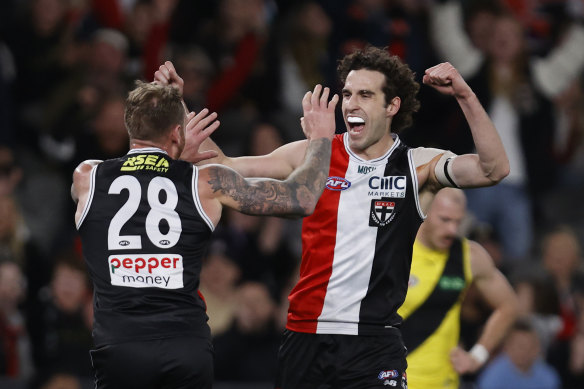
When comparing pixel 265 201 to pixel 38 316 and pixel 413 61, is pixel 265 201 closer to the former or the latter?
pixel 38 316

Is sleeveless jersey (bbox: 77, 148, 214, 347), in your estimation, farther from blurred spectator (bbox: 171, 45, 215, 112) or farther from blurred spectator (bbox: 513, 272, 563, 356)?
blurred spectator (bbox: 513, 272, 563, 356)

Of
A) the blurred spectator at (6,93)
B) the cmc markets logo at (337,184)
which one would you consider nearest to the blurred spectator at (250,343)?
the blurred spectator at (6,93)

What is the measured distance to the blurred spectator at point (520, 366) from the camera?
997cm

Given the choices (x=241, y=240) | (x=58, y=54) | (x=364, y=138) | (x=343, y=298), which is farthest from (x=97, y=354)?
(x=58, y=54)

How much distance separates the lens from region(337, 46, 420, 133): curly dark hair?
668cm

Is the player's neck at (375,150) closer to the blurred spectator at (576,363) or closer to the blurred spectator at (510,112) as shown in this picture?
the blurred spectator at (576,363)

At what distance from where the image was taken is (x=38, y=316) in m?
10.1

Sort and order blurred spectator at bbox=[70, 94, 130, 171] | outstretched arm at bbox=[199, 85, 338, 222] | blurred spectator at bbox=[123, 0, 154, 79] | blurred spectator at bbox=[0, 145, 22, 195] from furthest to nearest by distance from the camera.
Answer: blurred spectator at bbox=[123, 0, 154, 79] → blurred spectator at bbox=[70, 94, 130, 171] → blurred spectator at bbox=[0, 145, 22, 195] → outstretched arm at bbox=[199, 85, 338, 222]

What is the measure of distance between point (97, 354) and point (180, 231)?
2.53ft

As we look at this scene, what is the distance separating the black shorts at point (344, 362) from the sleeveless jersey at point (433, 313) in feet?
4.14

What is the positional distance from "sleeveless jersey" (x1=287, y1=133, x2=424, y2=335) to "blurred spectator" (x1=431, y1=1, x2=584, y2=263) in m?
5.40

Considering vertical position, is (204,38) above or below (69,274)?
above

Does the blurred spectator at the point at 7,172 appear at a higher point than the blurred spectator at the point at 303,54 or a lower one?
lower

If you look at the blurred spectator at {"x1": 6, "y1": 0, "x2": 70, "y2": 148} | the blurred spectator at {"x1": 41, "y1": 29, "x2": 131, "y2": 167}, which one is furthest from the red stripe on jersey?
the blurred spectator at {"x1": 6, "y1": 0, "x2": 70, "y2": 148}
